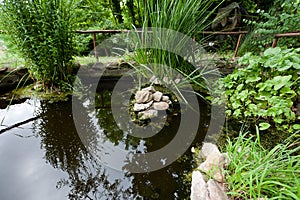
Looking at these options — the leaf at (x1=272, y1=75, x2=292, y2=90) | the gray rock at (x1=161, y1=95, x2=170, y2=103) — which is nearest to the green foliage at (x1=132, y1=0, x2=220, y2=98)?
the gray rock at (x1=161, y1=95, x2=170, y2=103)

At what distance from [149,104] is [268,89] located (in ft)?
3.76

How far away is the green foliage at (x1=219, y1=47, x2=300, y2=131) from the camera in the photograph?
153 cm

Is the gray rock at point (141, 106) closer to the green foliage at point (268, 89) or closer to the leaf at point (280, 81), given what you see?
the green foliage at point (268, 89)

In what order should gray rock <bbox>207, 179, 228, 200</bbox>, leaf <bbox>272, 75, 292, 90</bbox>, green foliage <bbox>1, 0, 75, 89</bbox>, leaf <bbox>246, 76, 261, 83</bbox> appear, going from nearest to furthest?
gray rock <bbox>207, 179, 228, 200</bbox> → leaf <bbox>272, 75, 292, 90</bbox> → leaf <bbox>246, 76, 261, 83</bbox> → green foliage <bbox>1, 0, 75, 89</bbox>

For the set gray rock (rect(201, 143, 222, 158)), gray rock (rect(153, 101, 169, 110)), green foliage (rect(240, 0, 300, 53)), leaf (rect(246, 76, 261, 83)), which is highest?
green foliage (rect(240, 0, 300, 53))

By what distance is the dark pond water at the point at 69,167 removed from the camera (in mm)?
1113

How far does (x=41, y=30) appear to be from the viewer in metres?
1.98

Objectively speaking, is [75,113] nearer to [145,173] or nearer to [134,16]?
[145,173]

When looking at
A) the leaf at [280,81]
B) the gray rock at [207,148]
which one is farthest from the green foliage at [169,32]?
the gray rock at [207,148]

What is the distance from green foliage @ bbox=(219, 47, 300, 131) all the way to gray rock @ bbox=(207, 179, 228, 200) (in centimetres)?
82

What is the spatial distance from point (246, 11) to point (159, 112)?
4654 millimetres

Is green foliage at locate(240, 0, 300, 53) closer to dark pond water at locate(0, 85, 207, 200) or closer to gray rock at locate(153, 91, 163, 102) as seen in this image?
gray rock at locate(153, 91, 163, 102)

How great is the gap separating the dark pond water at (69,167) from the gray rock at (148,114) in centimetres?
22

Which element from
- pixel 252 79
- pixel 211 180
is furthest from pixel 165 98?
pixel 211 180
